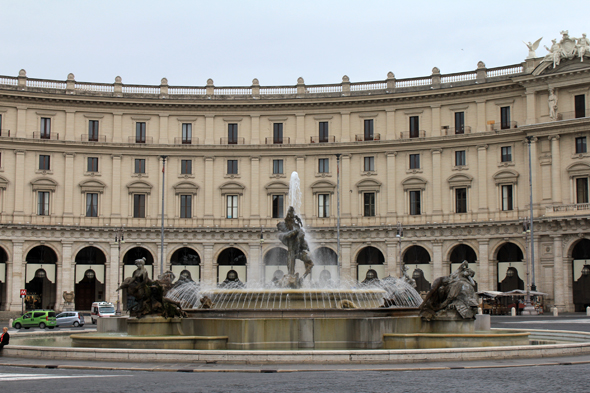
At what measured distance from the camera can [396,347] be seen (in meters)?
21.8

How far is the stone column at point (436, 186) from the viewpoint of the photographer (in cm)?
6750

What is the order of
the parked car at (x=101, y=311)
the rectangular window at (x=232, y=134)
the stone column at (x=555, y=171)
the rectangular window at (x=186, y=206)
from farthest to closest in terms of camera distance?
the rectangular window at (x=232, y=134) < the rectangular window at (x=186, y=206) < the stone column at (x=555, y=171) < the parked car at (x=101, y=311)

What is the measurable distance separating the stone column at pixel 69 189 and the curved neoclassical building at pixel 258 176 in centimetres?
13

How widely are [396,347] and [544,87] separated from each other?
46881 millimetres

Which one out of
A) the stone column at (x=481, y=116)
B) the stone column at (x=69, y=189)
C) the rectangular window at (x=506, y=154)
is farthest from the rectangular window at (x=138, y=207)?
the rectangular window at (x=506, y=154)

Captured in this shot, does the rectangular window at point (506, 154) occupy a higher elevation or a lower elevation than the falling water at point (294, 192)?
higher

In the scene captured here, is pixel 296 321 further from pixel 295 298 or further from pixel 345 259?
pixel 345 259

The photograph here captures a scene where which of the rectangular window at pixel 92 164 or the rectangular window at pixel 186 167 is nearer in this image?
the rectangular window at pixel 92 164

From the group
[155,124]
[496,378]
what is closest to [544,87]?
[155,124]

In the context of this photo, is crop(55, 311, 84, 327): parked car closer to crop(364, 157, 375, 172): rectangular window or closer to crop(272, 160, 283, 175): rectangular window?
crop(272, 160, 283, 175): rectangular window

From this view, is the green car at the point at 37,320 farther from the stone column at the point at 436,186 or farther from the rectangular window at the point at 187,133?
the stone column at the point at 436,186

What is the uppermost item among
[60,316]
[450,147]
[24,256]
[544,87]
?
[544,87]

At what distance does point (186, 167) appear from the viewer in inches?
2837

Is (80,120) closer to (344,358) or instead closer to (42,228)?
(42,228)
